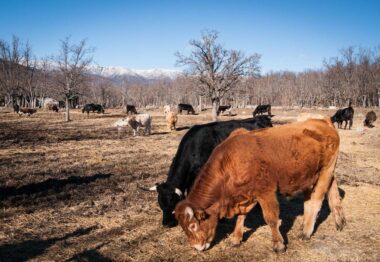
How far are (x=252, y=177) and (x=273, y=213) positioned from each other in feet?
2.36

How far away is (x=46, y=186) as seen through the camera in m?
9.31

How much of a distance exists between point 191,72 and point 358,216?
29871 millimetres

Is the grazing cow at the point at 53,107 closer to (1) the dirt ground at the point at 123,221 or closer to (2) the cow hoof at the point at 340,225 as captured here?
(1) the dirt ground at the point at 123,221

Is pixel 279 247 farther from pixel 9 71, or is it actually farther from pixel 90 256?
pixel 9 71

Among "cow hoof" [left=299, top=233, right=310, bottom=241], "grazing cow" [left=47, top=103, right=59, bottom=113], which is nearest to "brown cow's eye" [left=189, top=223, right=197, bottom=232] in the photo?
"cow hoof" [left=299, top=233, right=310, bottom=241]

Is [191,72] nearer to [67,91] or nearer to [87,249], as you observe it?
[67,91]

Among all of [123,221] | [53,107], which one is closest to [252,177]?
[123,221]

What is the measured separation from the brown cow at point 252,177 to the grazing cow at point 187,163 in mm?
1065

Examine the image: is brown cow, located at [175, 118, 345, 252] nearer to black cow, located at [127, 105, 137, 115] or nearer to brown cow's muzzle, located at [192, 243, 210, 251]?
brown cow's muzzle, located at [192, 243, 210, 251]

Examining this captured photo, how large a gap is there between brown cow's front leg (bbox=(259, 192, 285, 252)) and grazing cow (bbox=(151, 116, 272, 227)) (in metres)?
1.70

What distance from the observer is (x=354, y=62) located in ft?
247

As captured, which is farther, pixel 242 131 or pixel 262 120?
pixel 262 120

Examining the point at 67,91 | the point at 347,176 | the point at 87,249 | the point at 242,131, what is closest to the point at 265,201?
the point at 242,131

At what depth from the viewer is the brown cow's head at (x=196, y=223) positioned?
4973 millimetres
